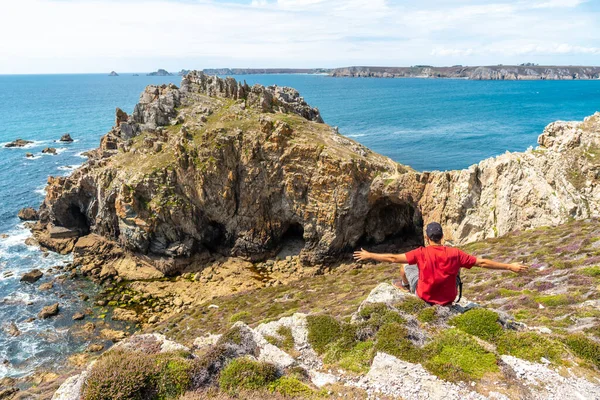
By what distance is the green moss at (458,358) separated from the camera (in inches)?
390

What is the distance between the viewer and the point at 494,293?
20531 mm

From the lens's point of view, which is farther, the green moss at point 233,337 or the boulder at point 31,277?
the boulder at point 31,277

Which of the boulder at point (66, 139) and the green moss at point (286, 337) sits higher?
the boulder at point (66, 139)

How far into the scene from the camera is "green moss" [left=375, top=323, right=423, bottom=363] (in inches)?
428

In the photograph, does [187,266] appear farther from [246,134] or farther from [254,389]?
[254,389]

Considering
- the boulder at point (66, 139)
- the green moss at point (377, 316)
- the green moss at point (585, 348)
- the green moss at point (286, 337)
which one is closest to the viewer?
the green moss at point (585, 348)

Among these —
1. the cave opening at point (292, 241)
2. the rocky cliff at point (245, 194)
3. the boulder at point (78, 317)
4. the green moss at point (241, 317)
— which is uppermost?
the rocky cliff at point (245, 194)

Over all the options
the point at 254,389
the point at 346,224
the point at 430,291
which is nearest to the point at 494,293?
the point at 430,291

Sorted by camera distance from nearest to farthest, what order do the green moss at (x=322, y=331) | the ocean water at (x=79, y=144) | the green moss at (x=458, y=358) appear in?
the green moss at (x=458, y=358)
the green moss at (x=322, y=331)
the ocean water at (x=79, y=144)

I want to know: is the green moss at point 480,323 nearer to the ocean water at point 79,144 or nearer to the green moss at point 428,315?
the green moss at point 428,315

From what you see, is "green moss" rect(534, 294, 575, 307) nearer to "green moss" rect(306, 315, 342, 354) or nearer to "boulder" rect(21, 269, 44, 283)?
"green moss" rect(306, 315, 342, 354)

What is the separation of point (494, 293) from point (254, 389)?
52.0 feet

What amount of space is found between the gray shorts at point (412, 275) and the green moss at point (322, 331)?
3.01 meters

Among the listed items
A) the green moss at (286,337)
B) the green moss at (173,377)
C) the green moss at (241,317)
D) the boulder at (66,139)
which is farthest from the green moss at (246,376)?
the boulder at (66,139)
